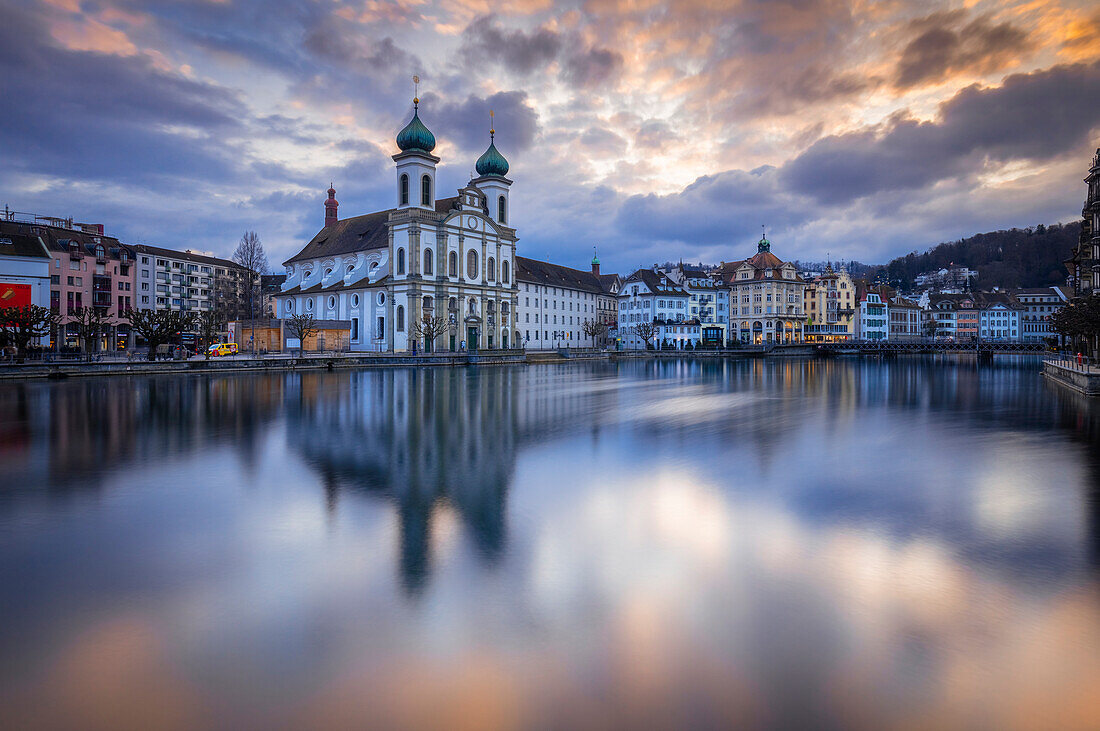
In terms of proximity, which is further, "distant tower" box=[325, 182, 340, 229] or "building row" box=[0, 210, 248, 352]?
"distant tower" box=[325, 182, 340, 229]

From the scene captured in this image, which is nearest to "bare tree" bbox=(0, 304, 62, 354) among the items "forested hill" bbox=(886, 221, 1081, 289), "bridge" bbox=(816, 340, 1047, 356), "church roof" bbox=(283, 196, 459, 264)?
"church roof" bbox=(283, 196, 459, 264)

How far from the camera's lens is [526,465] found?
11.8 metres

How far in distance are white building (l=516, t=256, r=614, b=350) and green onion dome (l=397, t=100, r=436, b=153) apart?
65.8 feet

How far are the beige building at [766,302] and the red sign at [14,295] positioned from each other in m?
87.0

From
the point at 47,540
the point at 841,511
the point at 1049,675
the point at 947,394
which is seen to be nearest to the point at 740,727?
the point at 1049,675

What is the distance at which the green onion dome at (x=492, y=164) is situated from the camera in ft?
239

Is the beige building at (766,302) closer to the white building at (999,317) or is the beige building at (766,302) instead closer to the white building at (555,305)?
the white building at (555,305)

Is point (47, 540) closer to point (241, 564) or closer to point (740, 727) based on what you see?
point (241, 564)

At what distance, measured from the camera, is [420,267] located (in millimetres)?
60812

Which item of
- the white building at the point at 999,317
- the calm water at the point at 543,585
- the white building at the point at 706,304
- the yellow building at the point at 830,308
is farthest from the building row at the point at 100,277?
the white building at the point at 999,317

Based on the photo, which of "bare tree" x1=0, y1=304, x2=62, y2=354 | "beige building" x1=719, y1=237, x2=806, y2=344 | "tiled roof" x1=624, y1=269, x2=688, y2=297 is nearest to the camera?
"bare tree" x1=0, y1=304, x2=62, y2=354

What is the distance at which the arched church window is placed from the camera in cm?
6372

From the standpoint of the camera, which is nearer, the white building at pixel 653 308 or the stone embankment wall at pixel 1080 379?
the stone embankment wall at pixel 1080 379

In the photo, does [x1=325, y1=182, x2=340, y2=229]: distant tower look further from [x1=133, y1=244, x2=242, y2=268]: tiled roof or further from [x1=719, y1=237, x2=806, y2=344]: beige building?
[x1=719, y1=237, x2=806, y2=344]: beige building
